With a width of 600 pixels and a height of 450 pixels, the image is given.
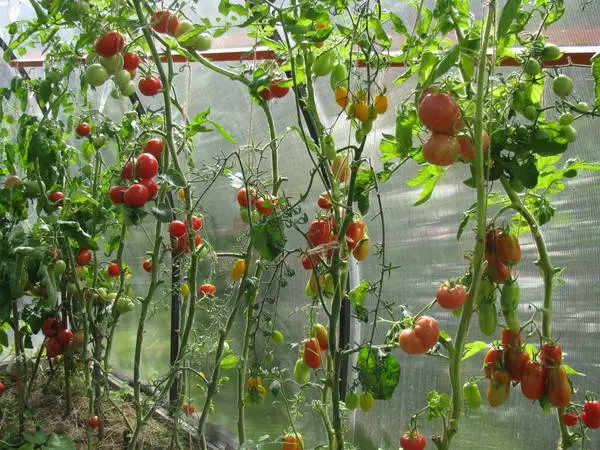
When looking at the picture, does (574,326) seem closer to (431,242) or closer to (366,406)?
(431,242)

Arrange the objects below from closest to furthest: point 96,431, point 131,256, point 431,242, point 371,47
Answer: point 371,47, point 431,242, point 96,431, point 131,256

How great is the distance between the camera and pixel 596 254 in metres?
1.60

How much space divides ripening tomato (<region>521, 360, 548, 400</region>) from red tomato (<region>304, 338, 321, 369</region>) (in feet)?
1.43

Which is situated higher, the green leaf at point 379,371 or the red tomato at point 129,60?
the red tomato at point 129,60

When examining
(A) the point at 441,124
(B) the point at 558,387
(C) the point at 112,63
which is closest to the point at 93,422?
(C) the point at 112,63

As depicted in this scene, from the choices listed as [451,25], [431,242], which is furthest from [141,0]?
[431,242]

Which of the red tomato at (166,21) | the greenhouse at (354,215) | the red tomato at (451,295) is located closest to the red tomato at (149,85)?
the greenhouse at (354,215)

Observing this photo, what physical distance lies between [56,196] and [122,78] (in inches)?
34.3

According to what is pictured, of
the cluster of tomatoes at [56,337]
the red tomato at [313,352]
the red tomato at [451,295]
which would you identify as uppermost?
the red tomato at [451,295]

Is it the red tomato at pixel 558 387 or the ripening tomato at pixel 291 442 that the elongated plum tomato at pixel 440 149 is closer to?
the red tomato at pixel 558 387

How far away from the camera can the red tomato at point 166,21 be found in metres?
1.52

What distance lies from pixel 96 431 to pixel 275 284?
101 centimetres

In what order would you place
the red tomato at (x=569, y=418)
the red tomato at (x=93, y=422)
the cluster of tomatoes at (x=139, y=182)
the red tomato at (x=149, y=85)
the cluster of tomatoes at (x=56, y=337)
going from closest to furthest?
the red tomato at (x=569, y=418)
the cluster of tomatoes at (x=139, y=182)
the red tomato at (x=149, y=85)
the red tomato at (x=93, y=422)
the cluster of tomatoes at (x=56, y=337)

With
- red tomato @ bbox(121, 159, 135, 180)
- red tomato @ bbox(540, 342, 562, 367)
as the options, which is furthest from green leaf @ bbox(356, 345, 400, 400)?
red tomato @ bbox(121, 159, 135, 180)
